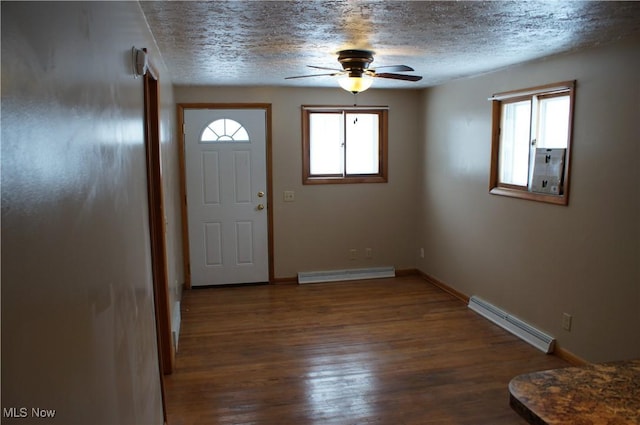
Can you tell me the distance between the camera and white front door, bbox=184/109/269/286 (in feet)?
17.5

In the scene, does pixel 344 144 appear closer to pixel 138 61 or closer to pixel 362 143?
pixel 362 143

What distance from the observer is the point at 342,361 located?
11.8 ft

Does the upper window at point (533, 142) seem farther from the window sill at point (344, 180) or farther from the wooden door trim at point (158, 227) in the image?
the wooden door trim at point (158, 227)

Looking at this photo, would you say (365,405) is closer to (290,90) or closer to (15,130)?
(15,130)

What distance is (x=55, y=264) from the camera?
924 millimetres

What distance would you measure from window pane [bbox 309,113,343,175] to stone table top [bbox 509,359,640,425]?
4342mm

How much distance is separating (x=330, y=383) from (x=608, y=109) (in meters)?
2.61

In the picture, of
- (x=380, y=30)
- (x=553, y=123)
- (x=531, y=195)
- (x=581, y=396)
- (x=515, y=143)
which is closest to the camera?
(x=581, y=396)

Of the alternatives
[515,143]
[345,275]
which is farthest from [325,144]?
[515,143]

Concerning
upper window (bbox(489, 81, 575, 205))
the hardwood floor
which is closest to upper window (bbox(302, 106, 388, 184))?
the hardwood floor

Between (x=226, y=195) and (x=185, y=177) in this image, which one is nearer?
(x=185, y=177)

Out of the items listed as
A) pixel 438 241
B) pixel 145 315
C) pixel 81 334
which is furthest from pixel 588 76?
pixel 81 334

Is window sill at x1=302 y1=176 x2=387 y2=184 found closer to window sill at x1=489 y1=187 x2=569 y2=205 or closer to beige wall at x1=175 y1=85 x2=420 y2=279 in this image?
beige wall at x1=175 y1=85 x2=420 y2=279

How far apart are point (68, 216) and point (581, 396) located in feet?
4.67
